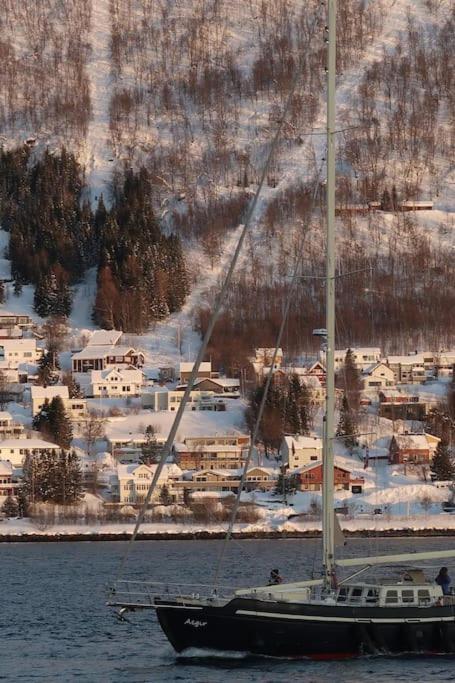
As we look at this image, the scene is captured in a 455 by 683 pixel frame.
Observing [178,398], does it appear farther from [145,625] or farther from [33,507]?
[145,625]

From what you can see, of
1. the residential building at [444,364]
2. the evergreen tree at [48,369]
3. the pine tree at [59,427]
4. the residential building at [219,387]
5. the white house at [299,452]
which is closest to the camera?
the white house at [299,452]

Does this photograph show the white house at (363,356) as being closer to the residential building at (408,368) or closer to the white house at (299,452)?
the residential building at (408,368)

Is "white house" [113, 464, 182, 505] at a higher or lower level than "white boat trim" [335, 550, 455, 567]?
lower

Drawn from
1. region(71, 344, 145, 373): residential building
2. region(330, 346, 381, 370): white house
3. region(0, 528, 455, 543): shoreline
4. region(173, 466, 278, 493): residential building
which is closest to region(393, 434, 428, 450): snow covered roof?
region(173, 466, 278, 493): residential building

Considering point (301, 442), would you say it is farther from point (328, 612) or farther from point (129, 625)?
point (328, 612)

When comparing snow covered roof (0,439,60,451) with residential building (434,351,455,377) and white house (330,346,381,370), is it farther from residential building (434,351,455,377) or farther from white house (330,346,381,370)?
residential building (434,351,455,377)

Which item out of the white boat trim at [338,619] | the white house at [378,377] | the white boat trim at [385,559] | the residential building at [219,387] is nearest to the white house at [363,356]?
the white house at [378,377]

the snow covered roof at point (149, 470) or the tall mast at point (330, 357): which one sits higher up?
the tall mast at point (330, 357)
